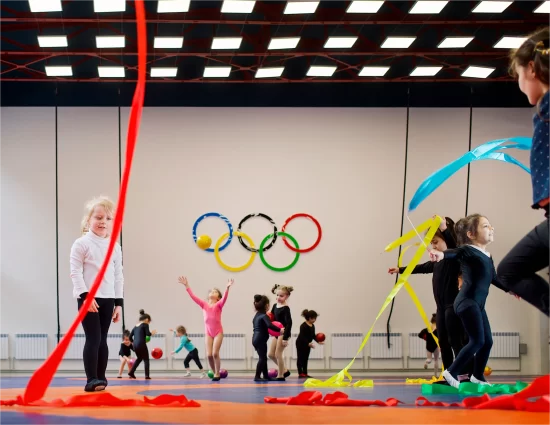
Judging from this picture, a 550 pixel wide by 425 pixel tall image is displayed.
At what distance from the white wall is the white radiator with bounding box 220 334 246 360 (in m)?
0.17

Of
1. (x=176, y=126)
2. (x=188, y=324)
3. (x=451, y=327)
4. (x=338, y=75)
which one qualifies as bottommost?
(x=188, y=324)

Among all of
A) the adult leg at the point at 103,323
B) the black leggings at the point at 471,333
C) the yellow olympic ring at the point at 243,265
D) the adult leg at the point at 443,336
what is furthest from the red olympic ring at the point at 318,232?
the adult leg at the point at 103,323

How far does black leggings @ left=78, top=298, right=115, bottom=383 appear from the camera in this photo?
559 centimetres

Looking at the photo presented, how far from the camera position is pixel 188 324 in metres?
16.1

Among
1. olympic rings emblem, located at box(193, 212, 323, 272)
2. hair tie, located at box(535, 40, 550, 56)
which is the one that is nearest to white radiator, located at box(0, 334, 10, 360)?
olympic rings emblem, located at box(193, 212, 323, 272)

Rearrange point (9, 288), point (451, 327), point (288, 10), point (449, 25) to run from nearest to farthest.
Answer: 1. point (451, 327)
2. point (288, 10)
3. point (449, 25)
4. point (9, 288)

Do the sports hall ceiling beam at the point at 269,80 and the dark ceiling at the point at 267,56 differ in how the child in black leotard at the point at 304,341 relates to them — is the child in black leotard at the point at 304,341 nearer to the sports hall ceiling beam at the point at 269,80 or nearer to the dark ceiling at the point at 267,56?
the dark ceiling at the point at 267,56

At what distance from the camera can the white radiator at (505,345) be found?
1627 centimetres

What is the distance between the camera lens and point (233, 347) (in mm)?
16094

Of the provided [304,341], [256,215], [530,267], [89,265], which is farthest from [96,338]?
[256,215]

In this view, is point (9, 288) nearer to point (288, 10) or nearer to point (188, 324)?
point (188, 324)

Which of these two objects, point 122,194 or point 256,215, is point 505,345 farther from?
point 122,194

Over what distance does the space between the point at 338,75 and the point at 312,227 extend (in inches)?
124

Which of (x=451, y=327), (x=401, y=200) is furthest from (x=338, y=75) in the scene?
(x=451, y=327)
